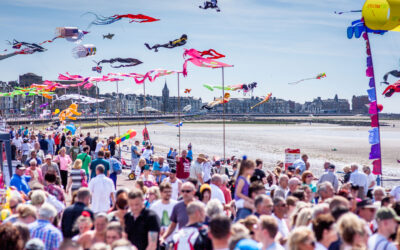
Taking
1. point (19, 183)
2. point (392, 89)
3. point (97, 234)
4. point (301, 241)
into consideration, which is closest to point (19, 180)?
point (19, 183)

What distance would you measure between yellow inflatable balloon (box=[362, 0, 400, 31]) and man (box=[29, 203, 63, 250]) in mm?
8640

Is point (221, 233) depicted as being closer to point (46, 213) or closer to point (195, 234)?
point (195, 234)

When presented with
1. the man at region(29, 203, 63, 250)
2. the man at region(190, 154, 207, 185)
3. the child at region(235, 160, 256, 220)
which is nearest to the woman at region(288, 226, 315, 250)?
the man at region(29, 203, 63, 250)

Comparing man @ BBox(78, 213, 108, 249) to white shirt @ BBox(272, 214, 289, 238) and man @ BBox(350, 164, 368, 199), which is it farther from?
man @ BBox(350, 164, 368, 199)

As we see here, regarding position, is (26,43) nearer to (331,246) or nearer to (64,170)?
(64,170)

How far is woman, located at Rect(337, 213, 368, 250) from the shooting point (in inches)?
157

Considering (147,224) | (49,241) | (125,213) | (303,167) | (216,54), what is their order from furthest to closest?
1. (216,54)
2. (303,167)
3. (125,213)
4. (147,224)
5. (49,241)

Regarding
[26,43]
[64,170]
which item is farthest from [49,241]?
[26,43]

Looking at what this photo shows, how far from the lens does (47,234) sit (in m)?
4.83

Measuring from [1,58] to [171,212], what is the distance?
8.36 m

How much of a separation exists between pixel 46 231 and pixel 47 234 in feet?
0.13

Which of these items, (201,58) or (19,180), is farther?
(201,58)

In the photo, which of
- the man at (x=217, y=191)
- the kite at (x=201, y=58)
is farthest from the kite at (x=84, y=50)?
the man at (x=217, y=191)

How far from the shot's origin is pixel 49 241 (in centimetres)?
480
